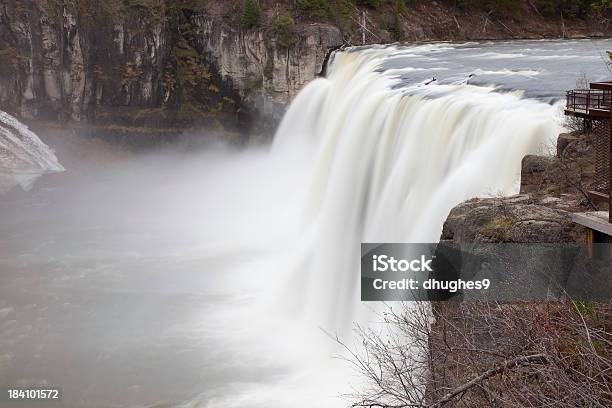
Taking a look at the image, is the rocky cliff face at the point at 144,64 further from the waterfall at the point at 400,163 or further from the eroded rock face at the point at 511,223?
the eroded rock face at the point at 511,223

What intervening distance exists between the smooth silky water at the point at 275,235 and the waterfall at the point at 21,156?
1027 mm

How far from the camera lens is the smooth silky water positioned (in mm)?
16844

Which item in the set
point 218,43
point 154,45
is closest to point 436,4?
point 218,43

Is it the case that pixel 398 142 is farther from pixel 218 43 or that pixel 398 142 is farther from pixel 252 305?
pixel 218 43

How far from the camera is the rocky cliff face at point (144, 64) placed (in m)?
38.2

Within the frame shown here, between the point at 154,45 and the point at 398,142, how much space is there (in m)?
21.9

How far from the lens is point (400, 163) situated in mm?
20312

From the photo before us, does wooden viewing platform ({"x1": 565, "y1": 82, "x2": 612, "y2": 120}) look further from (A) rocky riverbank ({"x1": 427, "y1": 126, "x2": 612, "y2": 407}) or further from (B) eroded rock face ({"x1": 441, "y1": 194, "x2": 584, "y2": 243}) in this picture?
(B) eroded rock face ({"x1": 441, "y1": 194, "x2": 584, "y2": 243})

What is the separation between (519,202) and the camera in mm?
12617

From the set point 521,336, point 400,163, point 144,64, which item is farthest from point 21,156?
point 521,336

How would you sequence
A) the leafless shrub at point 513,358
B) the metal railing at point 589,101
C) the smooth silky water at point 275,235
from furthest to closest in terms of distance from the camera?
1. the smooth silky water at point 275,235
2. the metal railing at point 589,101
3. the leafless shrub at point 513,358

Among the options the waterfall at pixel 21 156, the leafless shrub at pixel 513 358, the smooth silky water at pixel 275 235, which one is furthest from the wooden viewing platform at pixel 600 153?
the waterfall at pixel 21 156

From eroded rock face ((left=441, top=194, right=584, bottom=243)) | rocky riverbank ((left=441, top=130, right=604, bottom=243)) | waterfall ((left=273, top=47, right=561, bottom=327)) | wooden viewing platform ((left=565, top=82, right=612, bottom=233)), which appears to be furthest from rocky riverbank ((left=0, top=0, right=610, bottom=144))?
eroded rock face ((left=441, top=194, right=584, bottom=243))

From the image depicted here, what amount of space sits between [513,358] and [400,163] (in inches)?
506
